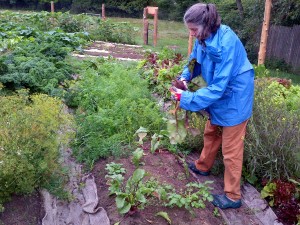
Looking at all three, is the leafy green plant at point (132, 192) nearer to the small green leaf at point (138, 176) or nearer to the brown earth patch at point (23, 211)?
the small green leaf at point (138, 176)

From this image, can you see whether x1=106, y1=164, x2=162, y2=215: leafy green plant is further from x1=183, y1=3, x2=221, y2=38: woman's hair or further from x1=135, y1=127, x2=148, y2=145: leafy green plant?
x1=183, y1=3, x2=221, y2=38: woman's hair

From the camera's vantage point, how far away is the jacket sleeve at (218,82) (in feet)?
11.7

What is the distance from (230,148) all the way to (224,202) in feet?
1.93

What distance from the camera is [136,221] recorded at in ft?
11.8

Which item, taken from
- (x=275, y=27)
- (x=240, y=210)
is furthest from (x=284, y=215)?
(x=275, y=27)

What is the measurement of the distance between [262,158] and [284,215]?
27.2 inches

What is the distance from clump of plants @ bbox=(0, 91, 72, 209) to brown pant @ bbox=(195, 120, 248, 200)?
1.59 metres

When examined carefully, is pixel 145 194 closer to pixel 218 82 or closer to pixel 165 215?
pixel 165 215

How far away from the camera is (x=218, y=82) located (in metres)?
3.62

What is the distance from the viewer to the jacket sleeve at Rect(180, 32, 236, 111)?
141 inches

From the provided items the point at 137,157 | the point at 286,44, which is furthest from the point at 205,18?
the point at 286,44

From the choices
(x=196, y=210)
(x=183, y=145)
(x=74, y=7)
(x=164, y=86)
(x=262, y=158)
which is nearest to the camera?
(x=196, y=210)

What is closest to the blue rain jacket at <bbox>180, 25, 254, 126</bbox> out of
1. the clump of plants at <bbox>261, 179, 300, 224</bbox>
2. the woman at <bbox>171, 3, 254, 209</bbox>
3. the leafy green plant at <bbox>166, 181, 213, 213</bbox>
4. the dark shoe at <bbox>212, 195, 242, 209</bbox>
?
the woman at <bbox>171, 3, 254, 209</bbox>

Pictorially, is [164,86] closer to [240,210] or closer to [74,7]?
[240,210]
